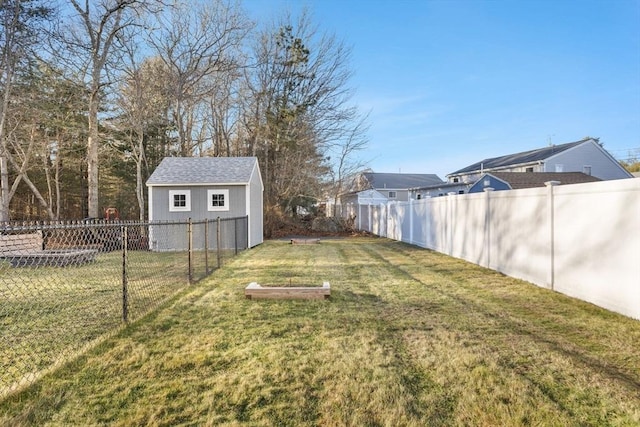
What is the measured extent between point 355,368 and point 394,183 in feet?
126

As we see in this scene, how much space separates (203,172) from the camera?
47.0 feet

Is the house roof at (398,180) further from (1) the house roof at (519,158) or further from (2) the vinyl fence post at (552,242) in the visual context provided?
(2) the vinyl fence post at (552,242)

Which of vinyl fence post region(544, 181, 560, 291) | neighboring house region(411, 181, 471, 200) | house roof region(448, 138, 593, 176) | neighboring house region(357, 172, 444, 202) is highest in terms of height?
house roof region(448, 138, 593, 176)

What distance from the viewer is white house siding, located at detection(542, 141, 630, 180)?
26266 millimetres

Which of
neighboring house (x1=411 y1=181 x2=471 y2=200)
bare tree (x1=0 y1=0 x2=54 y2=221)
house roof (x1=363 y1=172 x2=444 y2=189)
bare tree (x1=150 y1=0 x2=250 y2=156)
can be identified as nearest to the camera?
bare tree (x1=0 y1=0 x2=54 y2=221)

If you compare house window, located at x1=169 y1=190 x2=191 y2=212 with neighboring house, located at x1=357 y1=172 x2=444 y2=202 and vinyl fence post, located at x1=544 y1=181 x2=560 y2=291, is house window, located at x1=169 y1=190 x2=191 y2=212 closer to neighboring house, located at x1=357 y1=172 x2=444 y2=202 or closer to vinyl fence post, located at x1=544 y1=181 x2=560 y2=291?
vinyl fence post, located at x1=544 y1=181 x2=560 y2=291

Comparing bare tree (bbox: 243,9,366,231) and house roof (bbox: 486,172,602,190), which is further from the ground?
bare tree (bbox: 243,9,366,231)

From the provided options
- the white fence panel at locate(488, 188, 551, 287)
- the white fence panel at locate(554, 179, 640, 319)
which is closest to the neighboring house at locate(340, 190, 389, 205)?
the white fence panel at locate(488, 188, 551, 287)

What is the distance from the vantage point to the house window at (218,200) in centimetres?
1373

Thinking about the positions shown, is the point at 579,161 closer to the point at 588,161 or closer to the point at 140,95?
the point at 588,161

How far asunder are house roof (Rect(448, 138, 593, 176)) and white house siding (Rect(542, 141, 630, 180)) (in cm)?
39

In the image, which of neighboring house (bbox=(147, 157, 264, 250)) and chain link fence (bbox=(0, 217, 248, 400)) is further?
neighboring house (bbox=(147, 157, 264, 250))

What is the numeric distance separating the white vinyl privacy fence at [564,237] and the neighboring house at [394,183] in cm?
2939

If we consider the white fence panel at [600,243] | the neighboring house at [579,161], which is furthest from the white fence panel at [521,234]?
the neighboring house at [579,161]
